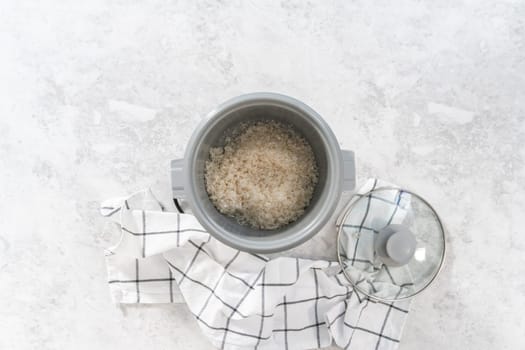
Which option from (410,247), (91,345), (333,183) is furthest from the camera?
(91,345)

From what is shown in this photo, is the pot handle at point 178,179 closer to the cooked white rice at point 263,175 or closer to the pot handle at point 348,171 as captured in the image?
the cooked white rice at point 263,175

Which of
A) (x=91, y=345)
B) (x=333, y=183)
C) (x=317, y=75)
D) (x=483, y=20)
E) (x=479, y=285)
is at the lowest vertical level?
(x=91, y=345)

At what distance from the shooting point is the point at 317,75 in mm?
803

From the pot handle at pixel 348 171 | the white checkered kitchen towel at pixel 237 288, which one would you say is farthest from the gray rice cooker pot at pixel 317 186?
the white checkered kitchen towel at pixel 237 288

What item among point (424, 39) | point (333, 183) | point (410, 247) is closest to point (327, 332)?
point (410, 247)

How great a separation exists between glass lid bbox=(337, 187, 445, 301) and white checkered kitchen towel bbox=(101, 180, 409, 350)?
1 cm

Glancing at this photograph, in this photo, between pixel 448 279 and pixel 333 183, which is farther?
pixel 448 279

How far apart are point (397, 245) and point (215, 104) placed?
0.36m

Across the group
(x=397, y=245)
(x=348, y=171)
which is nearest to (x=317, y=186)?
(x=348, y=171)

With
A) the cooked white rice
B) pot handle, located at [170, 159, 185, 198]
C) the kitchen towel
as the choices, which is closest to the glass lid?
the kitchen towel

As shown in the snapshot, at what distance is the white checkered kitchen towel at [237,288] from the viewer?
76cm

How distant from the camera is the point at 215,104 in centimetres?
80

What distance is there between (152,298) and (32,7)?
1.73 ft

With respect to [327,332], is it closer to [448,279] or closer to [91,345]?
[448,279]
